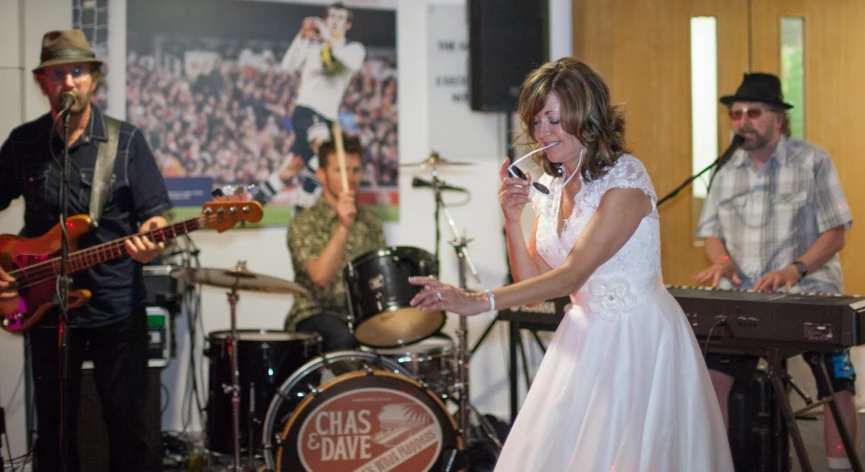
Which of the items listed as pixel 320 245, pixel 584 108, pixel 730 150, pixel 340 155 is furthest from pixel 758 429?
pixel 340 155

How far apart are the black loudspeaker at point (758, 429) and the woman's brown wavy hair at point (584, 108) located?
1407mm

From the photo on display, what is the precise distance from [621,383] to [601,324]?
6.8 inches

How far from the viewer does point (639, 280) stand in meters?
2.47

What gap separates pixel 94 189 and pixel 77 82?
450mm

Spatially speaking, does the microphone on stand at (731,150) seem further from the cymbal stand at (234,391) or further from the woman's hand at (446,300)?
the cymbal stand at (234,391)

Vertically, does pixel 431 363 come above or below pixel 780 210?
below

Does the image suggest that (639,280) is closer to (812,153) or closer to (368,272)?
(368,272)

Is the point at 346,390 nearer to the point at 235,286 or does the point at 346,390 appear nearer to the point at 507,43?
the point at 235,286

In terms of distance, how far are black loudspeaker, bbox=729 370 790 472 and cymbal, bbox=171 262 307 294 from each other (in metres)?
1.94

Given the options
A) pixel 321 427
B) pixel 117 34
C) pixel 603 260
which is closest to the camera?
pixel 603 260

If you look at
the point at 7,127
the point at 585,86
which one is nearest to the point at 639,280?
the point at 585,86

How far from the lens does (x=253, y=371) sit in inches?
164

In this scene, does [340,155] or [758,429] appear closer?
[758,429]

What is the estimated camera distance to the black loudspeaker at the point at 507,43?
206 inches
